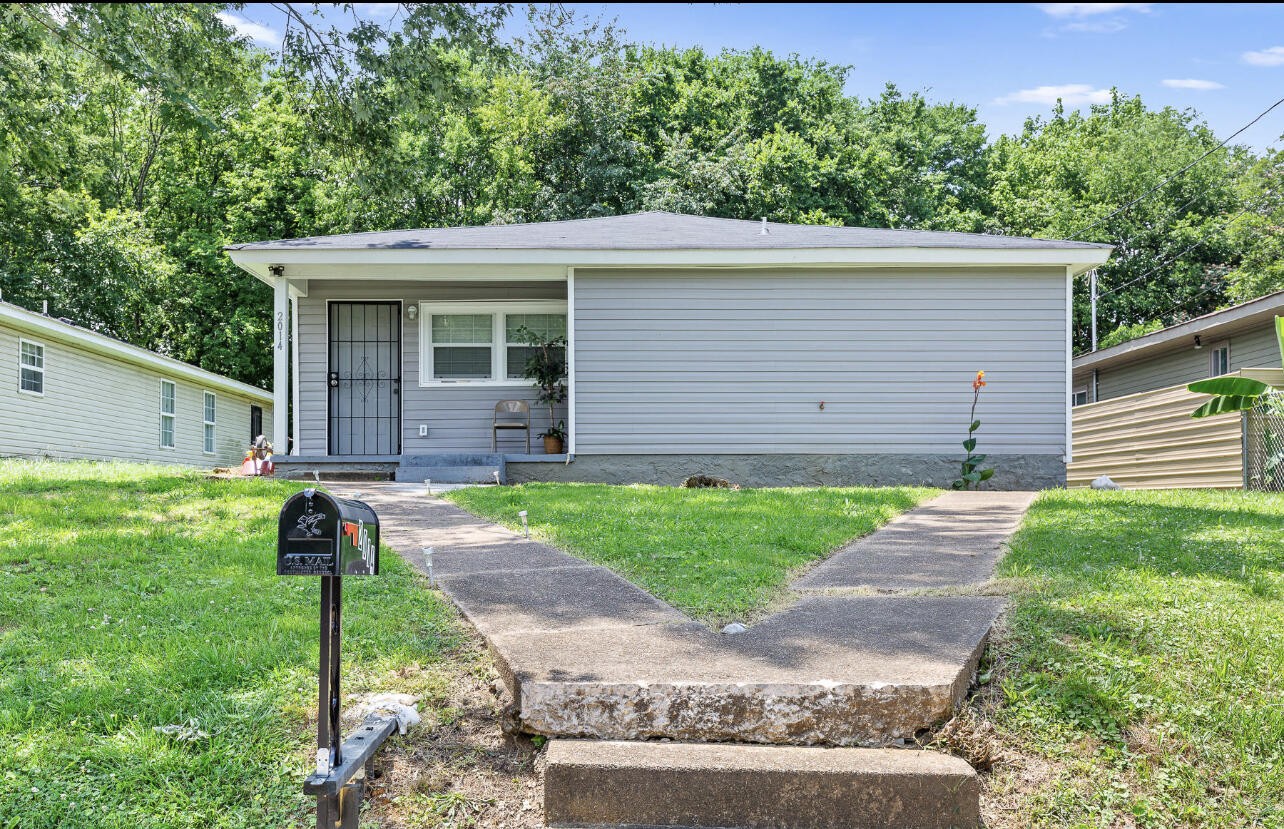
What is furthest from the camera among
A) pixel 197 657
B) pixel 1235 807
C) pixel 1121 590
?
pixel 1121 590

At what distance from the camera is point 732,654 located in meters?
3.10

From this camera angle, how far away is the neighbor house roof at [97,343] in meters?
14.5

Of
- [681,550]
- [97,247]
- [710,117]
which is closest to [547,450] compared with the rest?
[681,550]

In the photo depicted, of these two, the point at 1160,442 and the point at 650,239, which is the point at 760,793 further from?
the point at 1160,442

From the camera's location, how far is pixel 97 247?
894 inches

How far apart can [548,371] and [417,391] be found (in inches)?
72.3

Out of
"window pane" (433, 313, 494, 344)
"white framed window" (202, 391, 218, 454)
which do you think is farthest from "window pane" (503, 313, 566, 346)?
"white framed window" (202, 391, 218, 454)

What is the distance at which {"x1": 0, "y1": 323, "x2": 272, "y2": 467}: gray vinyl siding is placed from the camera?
1495cm

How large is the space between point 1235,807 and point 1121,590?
1.55 meters

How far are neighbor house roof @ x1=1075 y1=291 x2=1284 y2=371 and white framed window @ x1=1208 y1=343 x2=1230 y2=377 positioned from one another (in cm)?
23

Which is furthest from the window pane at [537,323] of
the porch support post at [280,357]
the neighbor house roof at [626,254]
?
the porch support post at [280,357]

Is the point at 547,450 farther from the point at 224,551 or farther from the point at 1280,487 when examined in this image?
the point at 1280,487

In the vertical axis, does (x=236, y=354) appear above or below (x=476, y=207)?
below

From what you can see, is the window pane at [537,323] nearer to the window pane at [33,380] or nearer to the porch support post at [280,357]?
the porch support post at [280,357]
